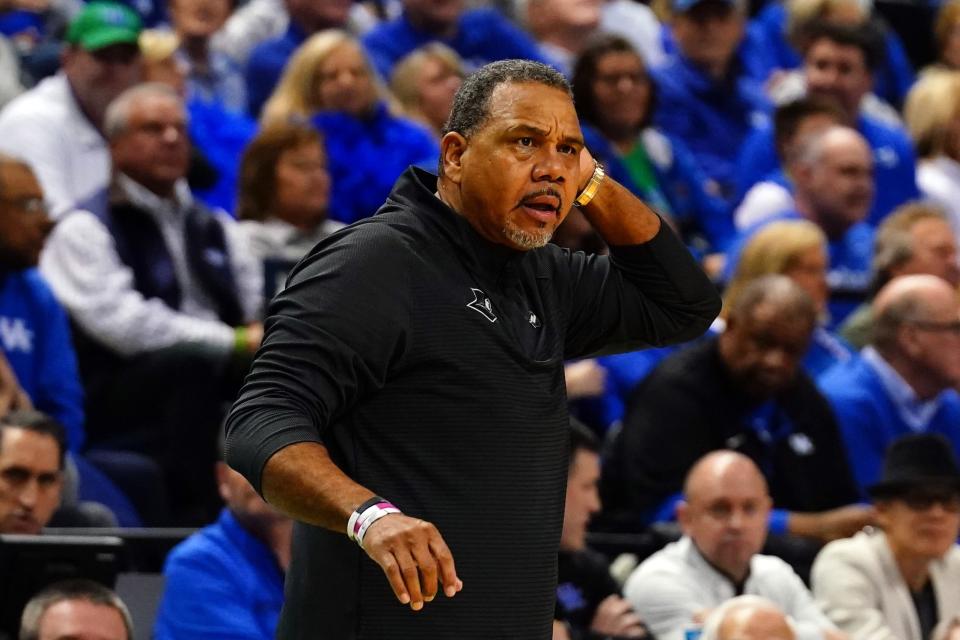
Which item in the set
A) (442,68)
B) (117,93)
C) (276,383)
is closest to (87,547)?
(276,383)

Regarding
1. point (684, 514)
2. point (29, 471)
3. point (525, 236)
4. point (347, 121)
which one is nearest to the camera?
point (525, 236)

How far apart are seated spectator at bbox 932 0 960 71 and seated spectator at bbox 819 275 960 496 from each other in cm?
396

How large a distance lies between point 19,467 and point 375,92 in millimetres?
2965

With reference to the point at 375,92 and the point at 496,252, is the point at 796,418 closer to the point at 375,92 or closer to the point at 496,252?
the point at 375,92

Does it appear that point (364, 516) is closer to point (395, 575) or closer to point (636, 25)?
point (395, 575)

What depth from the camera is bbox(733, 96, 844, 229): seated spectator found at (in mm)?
7922

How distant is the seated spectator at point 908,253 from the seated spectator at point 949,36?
2.84 m

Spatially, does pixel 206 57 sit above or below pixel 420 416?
above

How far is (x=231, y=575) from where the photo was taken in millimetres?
4773

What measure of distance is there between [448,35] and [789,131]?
1657 millimetres

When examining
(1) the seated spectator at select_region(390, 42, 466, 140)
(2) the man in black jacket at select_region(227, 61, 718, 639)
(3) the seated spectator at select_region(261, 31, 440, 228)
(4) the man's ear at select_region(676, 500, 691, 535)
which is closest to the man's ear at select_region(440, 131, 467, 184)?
(2) the man in black jacket at select_region(227, 61, 718, 639)

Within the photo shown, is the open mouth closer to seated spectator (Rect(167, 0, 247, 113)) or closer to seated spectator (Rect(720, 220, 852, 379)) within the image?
seated spectator (Rect(720, 220, 852, 379))

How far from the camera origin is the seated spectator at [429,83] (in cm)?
789

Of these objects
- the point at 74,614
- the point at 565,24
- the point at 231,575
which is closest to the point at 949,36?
the point at 565,24
